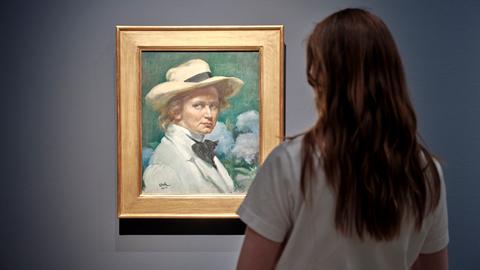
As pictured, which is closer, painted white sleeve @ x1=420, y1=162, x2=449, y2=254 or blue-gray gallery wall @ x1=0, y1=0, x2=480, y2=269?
painted white sleeve @ x1=420, y1=162, x2=449, y2=254

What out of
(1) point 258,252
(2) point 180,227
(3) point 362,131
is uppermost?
(3) point 362,131

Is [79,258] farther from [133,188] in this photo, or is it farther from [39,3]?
Answer: [39,3]

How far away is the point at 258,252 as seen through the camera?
0.60 metres

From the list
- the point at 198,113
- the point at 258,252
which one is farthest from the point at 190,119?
the point at 258,252

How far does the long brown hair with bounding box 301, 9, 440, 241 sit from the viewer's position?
568 millimetres

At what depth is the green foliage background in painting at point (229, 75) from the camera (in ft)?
4.10

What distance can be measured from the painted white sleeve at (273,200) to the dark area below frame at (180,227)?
26.6 inches

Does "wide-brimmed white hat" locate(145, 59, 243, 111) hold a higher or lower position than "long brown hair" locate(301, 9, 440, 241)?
higher

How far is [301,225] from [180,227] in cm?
74

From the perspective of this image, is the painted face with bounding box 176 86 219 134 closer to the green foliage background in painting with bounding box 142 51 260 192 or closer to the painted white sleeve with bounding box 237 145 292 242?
the green foliage background in painting with bounding box 142 51 260 192

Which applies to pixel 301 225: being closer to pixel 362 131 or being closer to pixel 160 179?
pixel 362 131

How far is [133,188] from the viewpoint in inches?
49.1

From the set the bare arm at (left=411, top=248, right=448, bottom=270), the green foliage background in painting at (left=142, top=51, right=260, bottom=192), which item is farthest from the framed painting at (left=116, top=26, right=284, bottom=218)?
the bare arm at (left=411, top=248, right=448, bottom=270)

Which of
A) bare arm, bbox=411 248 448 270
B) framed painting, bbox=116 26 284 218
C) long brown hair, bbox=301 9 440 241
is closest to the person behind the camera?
long brown hair, bbox=301 9 440 241
